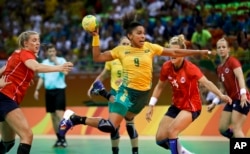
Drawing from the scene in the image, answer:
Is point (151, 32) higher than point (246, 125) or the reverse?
higher

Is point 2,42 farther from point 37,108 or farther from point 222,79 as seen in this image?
point 222,79

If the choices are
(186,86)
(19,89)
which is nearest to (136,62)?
(186,86)

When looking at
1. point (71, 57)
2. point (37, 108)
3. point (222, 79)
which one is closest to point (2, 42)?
point (71, 57)

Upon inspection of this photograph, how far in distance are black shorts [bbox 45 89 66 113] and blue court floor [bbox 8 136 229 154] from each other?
89 centimetres

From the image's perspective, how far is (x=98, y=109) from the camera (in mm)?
19500

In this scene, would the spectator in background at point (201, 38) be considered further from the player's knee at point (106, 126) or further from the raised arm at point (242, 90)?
the player's knee at point (106, 126)

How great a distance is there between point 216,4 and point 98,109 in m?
6.68

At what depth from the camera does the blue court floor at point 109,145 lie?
574 inches

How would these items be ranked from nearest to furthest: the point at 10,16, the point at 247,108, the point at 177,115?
1. the point at 177,115
2. the point at 247,108
3. the point at 10,16

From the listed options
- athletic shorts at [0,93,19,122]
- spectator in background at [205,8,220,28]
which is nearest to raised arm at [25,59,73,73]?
athletic shorts at [0,93,19,122]

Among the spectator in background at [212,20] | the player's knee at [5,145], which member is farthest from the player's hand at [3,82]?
the spectator in background at [212,20]

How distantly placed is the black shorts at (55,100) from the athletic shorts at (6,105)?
5.81 metres

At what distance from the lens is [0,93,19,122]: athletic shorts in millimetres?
10758

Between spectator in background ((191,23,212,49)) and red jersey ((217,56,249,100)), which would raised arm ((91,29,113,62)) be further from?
spectator in background ((191,23,212,49))
